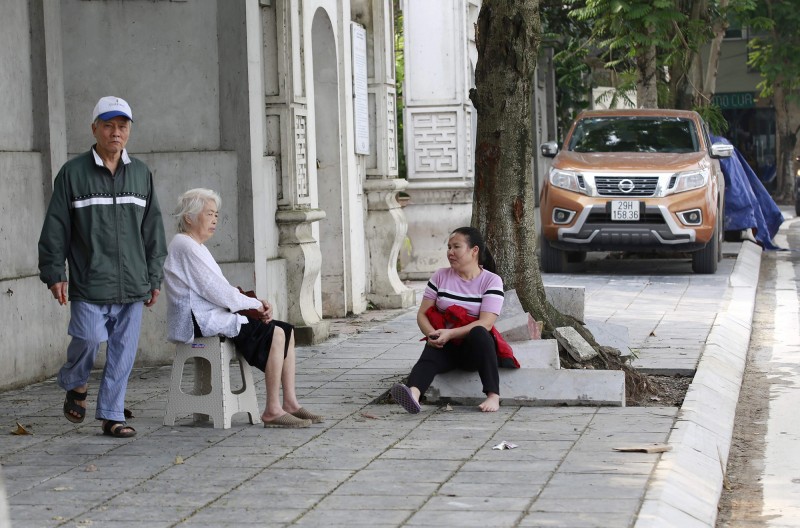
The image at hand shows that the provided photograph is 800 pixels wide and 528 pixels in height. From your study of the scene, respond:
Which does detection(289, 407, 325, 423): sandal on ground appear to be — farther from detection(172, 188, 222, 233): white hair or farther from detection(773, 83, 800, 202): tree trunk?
detection(773, 83, 800, 202): tree trunk

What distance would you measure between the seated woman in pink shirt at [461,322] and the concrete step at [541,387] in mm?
111

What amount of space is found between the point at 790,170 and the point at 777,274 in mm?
22781

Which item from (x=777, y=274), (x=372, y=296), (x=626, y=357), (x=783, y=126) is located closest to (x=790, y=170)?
(x=783, y=126)

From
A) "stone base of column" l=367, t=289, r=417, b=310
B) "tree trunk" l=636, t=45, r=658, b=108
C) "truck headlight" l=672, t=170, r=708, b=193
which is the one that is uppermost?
"tree trunk" l=636, t=45, r=658, b=108

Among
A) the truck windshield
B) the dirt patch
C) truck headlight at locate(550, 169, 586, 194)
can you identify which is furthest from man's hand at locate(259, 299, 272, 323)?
the truck windshield

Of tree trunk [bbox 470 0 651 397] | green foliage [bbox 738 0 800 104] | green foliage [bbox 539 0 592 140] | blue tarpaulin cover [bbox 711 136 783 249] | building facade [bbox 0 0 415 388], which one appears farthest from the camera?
green foliage [bbox 738 0 800 104]

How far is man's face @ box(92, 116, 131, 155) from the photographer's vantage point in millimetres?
7230

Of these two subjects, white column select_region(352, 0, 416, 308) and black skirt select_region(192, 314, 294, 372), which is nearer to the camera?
black skirt select_region(192, 314, 294, 372)

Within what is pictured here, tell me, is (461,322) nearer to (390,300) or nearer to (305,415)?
(305,415)

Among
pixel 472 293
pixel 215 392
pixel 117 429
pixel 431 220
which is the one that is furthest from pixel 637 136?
pixel 117 429

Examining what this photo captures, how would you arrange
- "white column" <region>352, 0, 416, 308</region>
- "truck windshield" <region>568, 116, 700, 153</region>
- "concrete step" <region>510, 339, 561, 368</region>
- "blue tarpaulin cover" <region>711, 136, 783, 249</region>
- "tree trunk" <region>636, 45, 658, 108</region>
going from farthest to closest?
"blue tarpaulin cover" <region>711, 136, 783, 249</region> → "tree trunk" <region>636, 45, 658, 108</region> → "truck windshield" <region>568, 116, 700, 153</region> → "white column" <region>352, 0, 416, 308</region> → "concrete step" <region>510, 339, 561, 368</region>

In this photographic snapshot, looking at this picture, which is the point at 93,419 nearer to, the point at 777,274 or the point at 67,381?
the point at 67,381

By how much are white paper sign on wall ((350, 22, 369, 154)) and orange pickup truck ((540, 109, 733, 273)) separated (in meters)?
3.83

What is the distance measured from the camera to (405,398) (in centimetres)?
781
